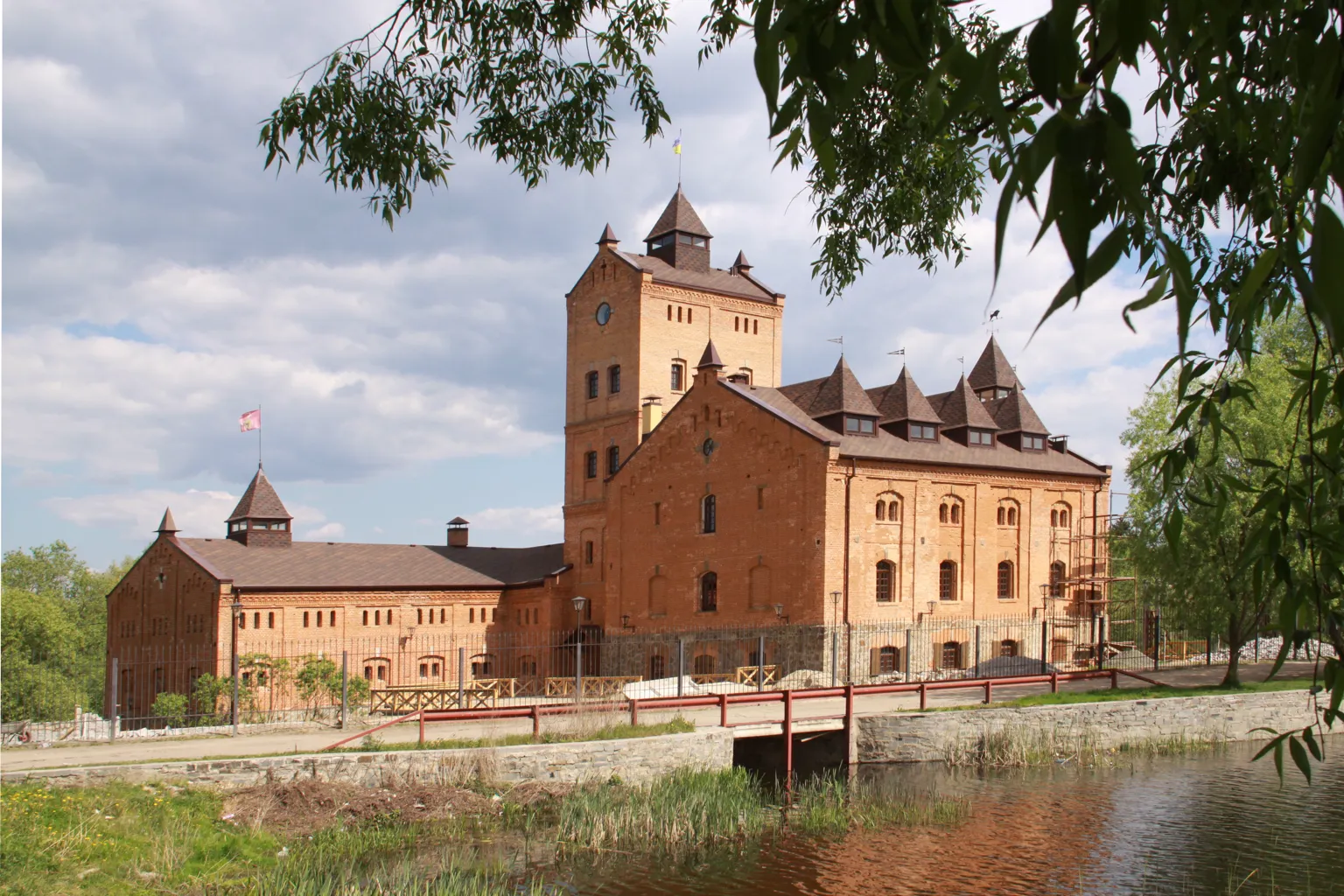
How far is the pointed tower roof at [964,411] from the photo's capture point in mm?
40906

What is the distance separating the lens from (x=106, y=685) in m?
49.9

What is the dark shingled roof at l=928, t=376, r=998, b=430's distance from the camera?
40.9m

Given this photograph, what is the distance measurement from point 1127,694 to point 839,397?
47.7ft

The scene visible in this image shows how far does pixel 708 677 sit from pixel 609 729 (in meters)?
14.6

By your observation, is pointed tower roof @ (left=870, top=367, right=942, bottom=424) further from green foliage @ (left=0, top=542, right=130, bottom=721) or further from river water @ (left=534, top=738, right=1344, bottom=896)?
green foliage @ (left=0, top=542, right=130, bottom=721)

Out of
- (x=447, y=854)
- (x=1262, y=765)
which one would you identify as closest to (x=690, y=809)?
(x=447, y=854)

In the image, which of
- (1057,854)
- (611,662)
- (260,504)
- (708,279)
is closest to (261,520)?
(260,504)

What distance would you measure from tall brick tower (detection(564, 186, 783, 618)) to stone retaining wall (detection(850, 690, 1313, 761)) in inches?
980

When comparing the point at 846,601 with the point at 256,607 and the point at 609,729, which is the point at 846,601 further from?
the point at 256,607

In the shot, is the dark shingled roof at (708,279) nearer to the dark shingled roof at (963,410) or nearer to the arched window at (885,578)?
the dark shingled roof at (963,410)

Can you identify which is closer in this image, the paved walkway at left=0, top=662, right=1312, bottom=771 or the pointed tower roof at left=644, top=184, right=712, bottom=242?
the paved walkway at left=0, top=662, right=1312, bottom=771

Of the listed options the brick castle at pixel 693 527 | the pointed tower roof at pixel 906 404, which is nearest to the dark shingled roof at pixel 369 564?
the brick castle at pixel 693 527

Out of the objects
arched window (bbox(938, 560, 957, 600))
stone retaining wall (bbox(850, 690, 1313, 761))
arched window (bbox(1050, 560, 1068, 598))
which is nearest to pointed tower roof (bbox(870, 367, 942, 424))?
arched window (bbox(938, 560, 957, 600))

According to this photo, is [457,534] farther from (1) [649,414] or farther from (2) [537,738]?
(2) [537,738]
